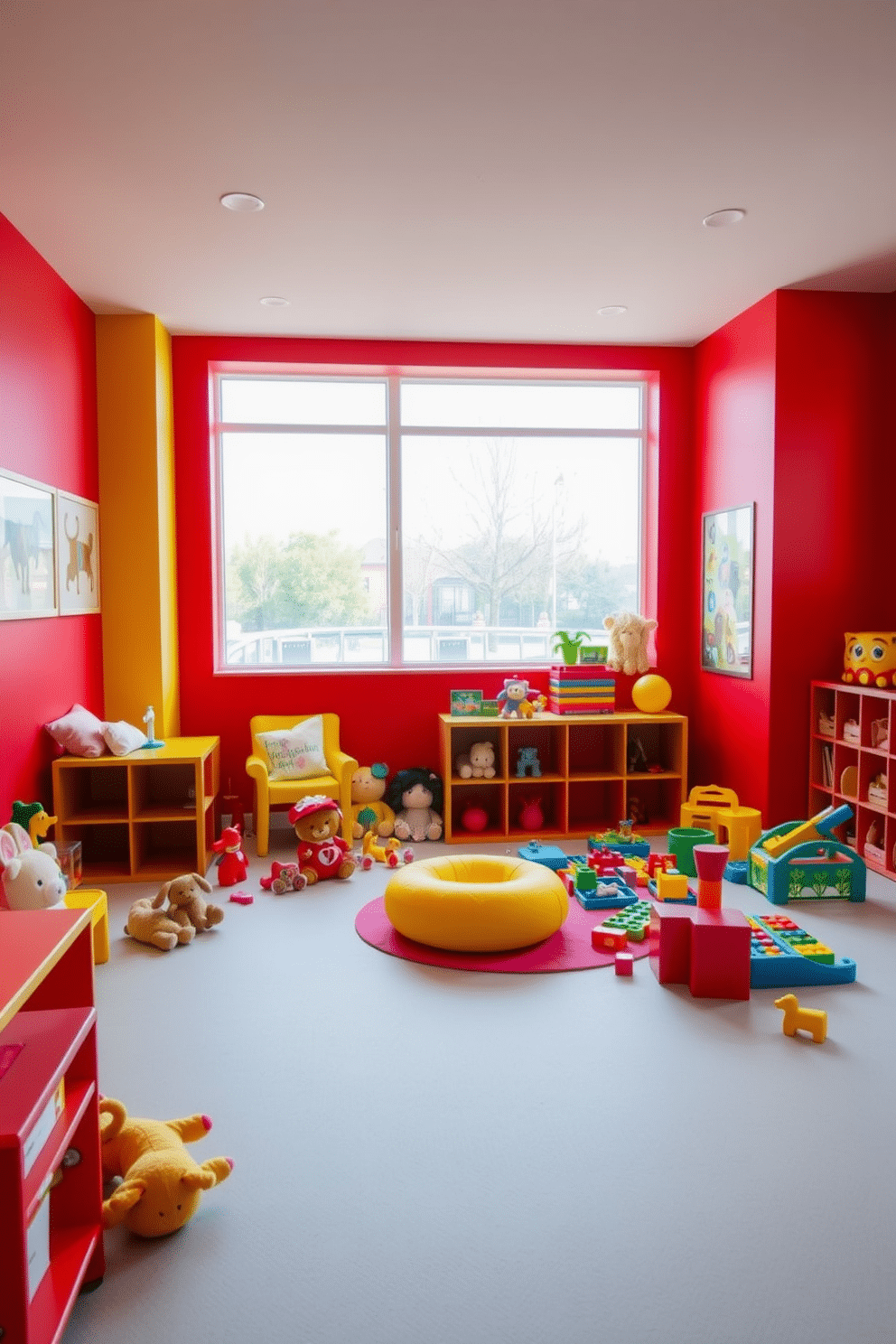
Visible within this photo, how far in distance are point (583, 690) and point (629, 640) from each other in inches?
19.2

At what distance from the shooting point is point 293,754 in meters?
5.22

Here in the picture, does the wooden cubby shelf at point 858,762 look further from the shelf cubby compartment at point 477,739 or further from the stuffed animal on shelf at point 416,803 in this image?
→ the stuffed animal on shelf at point 416,803

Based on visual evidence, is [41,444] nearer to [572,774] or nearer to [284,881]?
[284,881]

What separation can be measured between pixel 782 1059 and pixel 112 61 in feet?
12.1

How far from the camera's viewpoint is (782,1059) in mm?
2699

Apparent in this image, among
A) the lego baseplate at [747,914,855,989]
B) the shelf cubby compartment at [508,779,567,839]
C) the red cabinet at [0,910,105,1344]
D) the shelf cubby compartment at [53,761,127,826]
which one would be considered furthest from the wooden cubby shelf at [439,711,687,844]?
the red cabinet at [0,910,105,1344]

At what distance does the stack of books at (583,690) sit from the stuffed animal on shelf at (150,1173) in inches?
144

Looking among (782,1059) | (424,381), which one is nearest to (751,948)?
(782,1059)

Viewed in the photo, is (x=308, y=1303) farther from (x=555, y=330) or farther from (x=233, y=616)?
(x=555, y=330)

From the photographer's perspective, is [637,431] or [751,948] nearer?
[751,948]

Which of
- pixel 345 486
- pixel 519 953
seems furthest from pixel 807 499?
pixel 519 953

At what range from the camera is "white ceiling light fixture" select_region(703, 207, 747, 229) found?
3808 mm

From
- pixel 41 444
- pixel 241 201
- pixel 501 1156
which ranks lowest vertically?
pixel 501 1156

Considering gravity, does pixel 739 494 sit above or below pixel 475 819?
above
